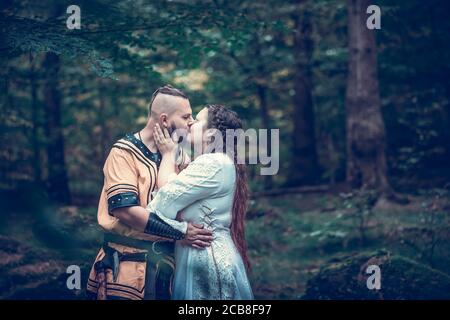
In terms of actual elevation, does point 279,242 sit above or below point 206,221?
below

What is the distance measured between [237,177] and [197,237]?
0.48m

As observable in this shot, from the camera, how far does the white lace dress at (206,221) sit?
3.80m

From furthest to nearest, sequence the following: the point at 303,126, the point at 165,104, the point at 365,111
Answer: the point at 303,126, the point at 365,111, the point at 165,104

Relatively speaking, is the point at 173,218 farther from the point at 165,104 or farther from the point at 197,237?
the point at 165,104

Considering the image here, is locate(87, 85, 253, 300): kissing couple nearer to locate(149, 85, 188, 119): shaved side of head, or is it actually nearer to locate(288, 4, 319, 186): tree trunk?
locate(149, 85, 188, 119): shaved side of head

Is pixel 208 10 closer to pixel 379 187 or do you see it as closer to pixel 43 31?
pixel 43 31

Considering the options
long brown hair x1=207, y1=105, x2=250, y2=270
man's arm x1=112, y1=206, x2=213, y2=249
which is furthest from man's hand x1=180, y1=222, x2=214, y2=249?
long brown hair x1=207, y1=105, x2=250, y2=270

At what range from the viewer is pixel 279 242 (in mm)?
8953

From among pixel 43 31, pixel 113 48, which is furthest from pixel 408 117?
pixel 43 31

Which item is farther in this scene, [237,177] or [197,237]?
[237,177]

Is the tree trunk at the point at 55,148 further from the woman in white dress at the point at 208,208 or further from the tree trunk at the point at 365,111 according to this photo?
the woman in white dress at the point at 208,208

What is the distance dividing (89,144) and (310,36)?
7.04m

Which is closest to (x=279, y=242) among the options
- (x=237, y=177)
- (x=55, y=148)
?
(x=55, y=148)

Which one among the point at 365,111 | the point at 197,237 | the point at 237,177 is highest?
the point at 365,111
